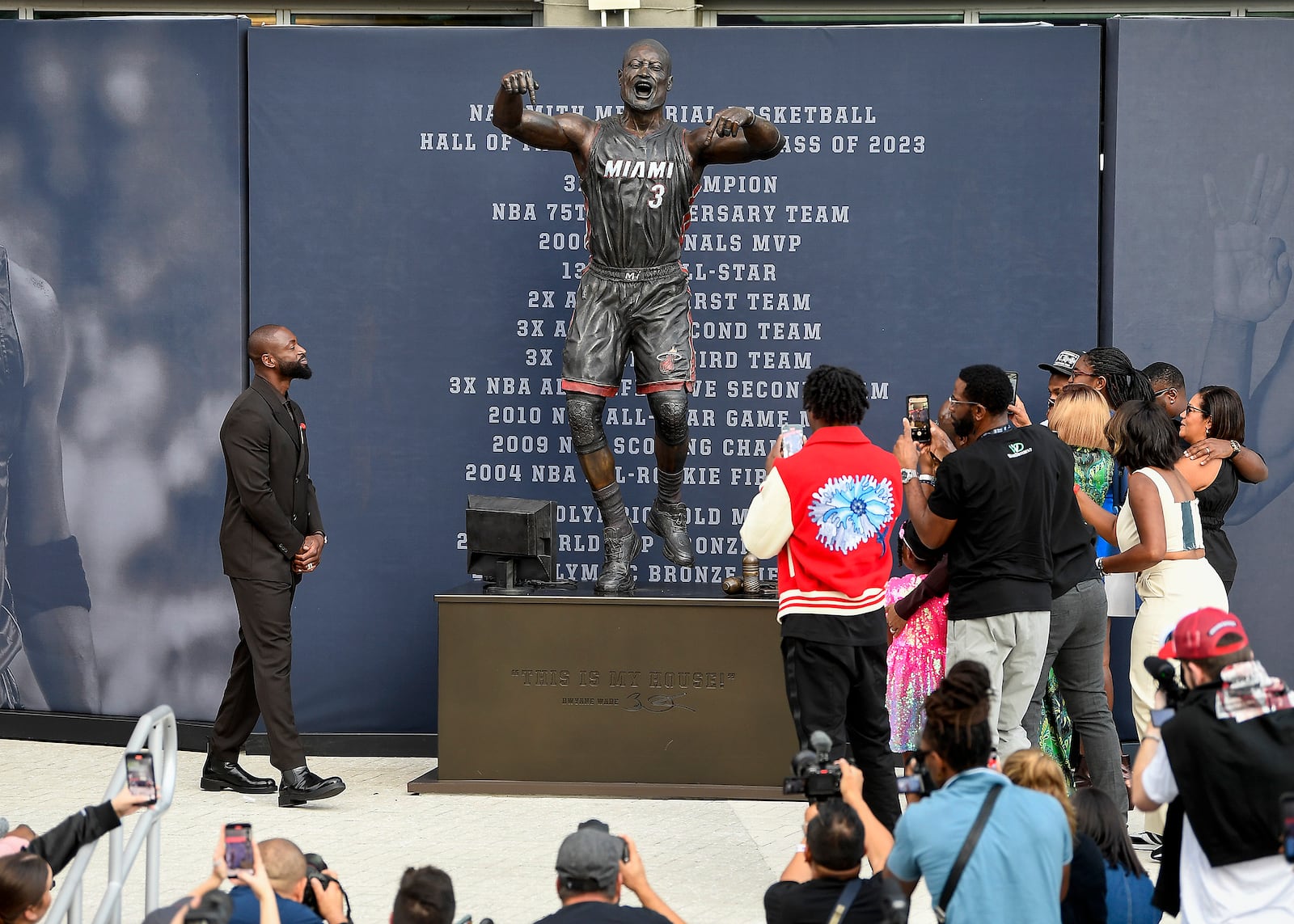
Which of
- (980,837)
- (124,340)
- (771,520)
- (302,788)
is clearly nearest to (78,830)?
(980,837)

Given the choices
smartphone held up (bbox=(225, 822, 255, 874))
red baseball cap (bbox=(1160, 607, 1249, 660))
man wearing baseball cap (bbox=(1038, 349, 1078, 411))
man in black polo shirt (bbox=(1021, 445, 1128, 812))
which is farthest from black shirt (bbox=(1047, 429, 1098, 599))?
smartphone held up (bbox=(225, 822, 255, 874))

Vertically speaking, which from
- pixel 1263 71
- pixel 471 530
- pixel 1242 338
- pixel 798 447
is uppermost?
pixel 1263 71

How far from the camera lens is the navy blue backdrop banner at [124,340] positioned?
24.7 feet

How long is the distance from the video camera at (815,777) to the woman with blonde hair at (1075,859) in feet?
1.43

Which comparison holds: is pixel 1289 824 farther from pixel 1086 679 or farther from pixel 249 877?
pixel 1086 679

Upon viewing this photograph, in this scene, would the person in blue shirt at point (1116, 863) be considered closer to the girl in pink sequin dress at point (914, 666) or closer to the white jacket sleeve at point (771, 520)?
the white jacket sleeve at point (771, 520)

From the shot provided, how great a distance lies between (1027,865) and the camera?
3.13 metres

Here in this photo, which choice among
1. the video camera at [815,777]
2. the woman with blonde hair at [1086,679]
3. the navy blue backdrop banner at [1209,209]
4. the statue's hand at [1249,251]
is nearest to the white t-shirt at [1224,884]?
the video camera at [815,777]

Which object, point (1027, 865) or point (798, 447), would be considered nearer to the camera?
point (1027, 865)

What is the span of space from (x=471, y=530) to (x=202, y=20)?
9.87ft

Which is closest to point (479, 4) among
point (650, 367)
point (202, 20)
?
point (202, 20)

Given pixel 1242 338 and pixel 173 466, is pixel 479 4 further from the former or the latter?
pixel 1242 338

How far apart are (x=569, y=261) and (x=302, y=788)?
2.93 meters

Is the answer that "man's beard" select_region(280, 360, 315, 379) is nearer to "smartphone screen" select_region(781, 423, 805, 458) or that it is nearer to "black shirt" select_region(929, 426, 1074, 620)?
"smartphone screen" select_region(781, 423, 805, 458)
